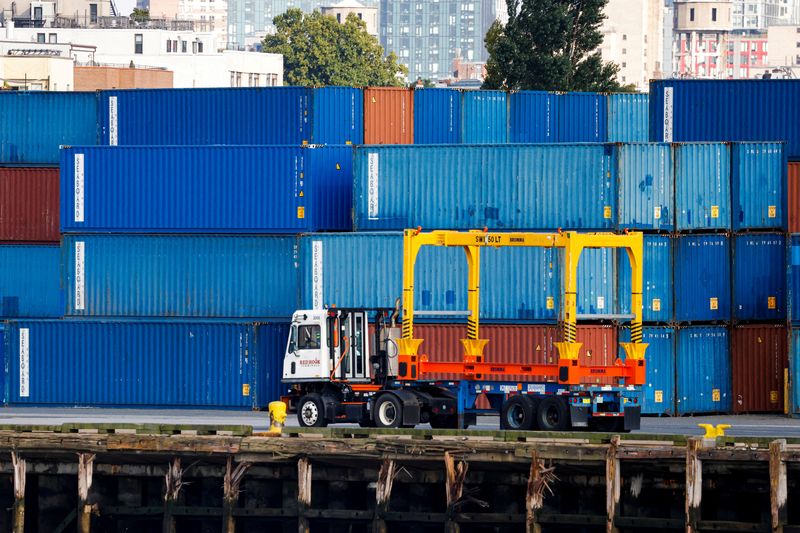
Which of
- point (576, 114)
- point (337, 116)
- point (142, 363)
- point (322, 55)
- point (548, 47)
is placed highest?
point (322, 55)

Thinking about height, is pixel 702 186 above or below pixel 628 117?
below

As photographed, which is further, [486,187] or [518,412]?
[486,187]

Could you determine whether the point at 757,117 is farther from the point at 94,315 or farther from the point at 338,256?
the point at 94,315

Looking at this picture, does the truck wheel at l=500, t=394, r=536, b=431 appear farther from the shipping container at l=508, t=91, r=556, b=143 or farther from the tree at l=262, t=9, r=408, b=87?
the tree at l=262, t=9, r=408, b=87

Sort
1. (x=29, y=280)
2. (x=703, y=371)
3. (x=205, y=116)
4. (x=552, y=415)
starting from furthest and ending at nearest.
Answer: (x=205, y=116) < (x=29, y=280) < (x=703, y=371) < (x=552, y=415)

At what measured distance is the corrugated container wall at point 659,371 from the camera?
4466cm

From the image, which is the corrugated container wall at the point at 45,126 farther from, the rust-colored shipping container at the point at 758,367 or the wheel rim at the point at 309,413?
the rust-colored shipping container at the point at 758,367

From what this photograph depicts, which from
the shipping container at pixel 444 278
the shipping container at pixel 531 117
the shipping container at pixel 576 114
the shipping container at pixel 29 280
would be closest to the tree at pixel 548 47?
the shipping container at pixel 576 114

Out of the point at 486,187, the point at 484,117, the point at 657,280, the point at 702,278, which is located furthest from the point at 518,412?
the point at 484,117

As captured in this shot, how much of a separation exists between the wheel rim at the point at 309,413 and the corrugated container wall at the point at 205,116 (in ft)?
44.4

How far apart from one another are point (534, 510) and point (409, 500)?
277cm

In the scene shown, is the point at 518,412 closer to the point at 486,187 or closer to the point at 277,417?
the point at 277,417

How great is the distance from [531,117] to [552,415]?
1968 centimetres

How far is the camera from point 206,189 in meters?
47.2
